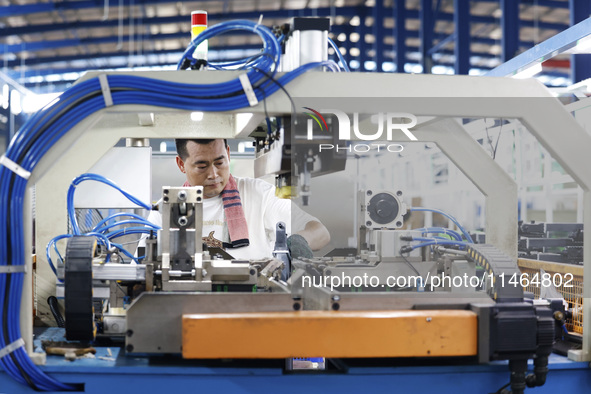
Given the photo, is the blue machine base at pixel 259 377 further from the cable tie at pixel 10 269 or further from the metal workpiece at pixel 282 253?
the metal workpiece at pixel 282 253

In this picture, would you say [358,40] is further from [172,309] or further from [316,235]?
[172,309]

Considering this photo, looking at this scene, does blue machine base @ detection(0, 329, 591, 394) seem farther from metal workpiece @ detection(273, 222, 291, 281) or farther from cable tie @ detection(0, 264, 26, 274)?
metal workpiece @ detection(273, 222, 291, 281)

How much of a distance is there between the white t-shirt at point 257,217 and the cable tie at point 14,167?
1.71 m

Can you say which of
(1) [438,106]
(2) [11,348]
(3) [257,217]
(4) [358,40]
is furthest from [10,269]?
(4) [358,40]

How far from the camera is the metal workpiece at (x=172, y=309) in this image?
63.9 inches

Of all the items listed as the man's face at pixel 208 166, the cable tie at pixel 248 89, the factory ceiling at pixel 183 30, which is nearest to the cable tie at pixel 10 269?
the cable tie at pixel 248 89

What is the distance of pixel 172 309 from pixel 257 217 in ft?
6.89

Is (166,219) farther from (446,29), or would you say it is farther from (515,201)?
(446,29)

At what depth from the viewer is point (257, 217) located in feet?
12.2

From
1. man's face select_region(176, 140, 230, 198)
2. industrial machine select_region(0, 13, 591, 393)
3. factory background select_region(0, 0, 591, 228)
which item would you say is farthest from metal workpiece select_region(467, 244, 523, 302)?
factory background select_region(0, 0, 591, 228)

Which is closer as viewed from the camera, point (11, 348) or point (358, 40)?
point (11, 348)

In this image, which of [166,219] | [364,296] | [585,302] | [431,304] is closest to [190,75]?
[166,219]

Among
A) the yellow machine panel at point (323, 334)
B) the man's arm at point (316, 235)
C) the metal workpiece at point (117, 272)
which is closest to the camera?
the yellow machine panel at point (323, 334)

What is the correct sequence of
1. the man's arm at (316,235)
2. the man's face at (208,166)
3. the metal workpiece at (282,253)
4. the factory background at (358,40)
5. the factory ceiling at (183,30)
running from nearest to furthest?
1. the metal workpiece at (282,253)
2. the man's arm at (316,235)
3. the man's face at (208,166)
4. the factory background at (358,40)
5. the factory ceiling at (183,30)
